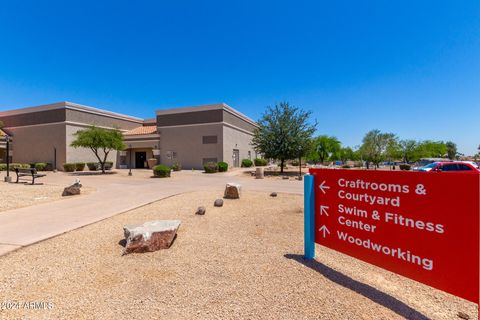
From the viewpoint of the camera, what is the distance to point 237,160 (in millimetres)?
32750

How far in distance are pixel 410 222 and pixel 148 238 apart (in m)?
4.23

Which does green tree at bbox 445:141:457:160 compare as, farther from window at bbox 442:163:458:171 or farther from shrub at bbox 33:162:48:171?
shrub at bbox 33:162:48:171

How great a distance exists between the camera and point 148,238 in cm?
411

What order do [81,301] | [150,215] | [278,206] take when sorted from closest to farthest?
[81,301], [150,215], [278,206]

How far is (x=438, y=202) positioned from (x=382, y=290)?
57.6 inches

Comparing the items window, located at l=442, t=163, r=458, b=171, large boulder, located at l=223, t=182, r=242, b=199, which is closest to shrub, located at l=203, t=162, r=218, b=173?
large boulder, located at l=223, t=182, r=242, b=199

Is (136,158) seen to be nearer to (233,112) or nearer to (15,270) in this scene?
(233,112)

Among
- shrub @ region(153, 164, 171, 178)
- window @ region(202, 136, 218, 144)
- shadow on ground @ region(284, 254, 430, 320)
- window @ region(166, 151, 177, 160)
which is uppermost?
window @ region(202, 136, 218, 144)

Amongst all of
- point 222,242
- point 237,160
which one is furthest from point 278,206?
point 237,160

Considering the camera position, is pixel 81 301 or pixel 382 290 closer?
pixel 81 301

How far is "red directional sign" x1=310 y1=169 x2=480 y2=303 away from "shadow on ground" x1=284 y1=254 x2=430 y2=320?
357 mm

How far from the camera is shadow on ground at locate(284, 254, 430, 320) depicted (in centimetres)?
251

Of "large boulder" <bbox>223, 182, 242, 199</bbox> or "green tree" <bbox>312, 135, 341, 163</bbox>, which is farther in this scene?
"green tree" <bbox>312, 135, 341, 163</bbox>

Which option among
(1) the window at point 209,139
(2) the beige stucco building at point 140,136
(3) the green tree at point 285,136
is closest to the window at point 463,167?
(3) the green tree at point 285,136
